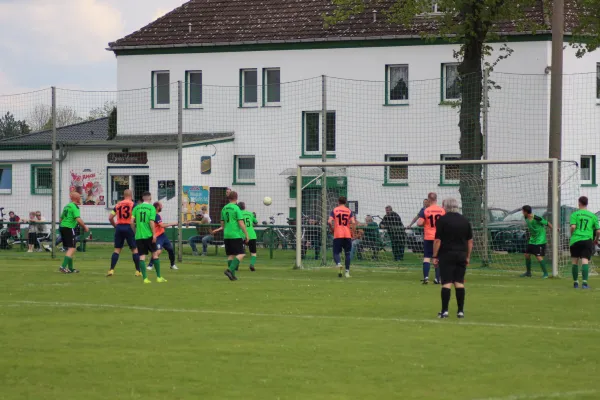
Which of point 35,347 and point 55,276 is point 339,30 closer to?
point 55,276

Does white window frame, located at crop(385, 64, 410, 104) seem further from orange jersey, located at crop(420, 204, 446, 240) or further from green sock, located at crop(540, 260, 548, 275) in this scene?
orange jersey, located at crop(420, 204, 446, 240)

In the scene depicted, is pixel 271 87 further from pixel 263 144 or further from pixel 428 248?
pixel 428 248

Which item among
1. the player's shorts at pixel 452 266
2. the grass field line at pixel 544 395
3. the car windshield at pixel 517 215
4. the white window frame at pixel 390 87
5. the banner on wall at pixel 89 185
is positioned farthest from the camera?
the white window frame at pixel 390 87

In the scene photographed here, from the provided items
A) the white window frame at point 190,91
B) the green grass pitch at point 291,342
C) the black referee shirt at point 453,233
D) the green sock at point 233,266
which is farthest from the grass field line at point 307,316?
the white window frame at point 190,91

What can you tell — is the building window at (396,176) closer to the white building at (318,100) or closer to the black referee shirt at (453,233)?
the white building at (318,100)

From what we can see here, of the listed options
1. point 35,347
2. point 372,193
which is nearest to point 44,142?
point 372,193

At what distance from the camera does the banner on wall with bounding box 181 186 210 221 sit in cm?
3566

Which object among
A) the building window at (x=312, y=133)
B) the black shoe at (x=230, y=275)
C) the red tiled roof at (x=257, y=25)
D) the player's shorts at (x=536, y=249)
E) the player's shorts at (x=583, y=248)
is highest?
the red tiled roof at (x=257, y=25)

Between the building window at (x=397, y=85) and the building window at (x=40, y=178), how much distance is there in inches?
522

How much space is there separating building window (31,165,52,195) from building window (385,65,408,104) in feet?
43.5

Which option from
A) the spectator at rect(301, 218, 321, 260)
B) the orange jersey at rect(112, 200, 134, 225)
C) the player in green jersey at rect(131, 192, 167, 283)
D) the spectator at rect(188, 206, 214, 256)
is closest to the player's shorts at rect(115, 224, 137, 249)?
the orange jersey at rect(112, 200, 134, 225)

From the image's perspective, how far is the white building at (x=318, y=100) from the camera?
36906mm

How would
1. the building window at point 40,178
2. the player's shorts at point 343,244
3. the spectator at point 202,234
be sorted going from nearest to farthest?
the player's shorts at point 343,244 → the spectator at point 202,234 → the building window at point 40,178

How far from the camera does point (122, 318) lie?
14.7 metres
